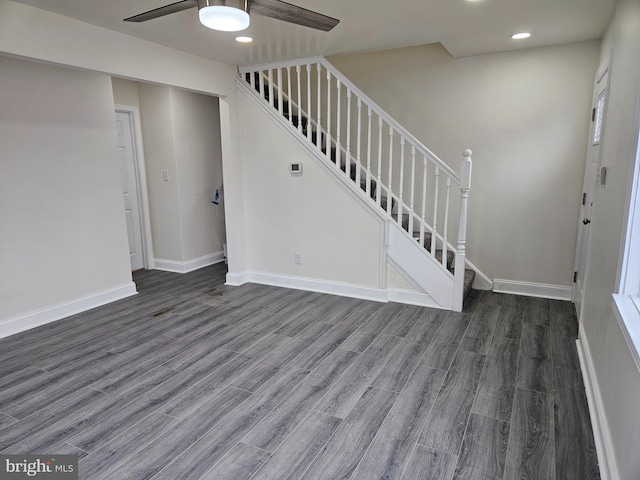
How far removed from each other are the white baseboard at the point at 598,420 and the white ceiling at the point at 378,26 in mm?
2361

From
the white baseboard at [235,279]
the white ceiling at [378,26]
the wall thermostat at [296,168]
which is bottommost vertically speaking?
the white baseboard at [235,279]

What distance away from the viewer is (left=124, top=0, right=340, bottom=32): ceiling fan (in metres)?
1.87

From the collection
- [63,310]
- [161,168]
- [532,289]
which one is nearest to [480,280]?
[532,289]

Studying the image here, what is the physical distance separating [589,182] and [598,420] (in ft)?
7.38

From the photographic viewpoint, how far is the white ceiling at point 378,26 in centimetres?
269

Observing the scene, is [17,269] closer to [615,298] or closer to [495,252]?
[615,298]

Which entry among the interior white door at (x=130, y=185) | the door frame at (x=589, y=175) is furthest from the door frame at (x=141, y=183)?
the door frame at (x=589, y=175)

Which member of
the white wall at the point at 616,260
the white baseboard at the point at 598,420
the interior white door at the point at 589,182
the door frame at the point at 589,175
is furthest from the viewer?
the interior white door at the point at 589,182

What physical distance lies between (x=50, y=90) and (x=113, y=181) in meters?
0.96

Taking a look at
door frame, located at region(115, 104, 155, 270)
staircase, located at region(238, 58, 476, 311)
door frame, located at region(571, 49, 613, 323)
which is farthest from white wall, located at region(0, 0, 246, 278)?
door frame, located at region(571, 49, 613, 323)

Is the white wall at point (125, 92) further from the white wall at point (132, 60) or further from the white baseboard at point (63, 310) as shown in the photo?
the white baseboard at point (63, 310)

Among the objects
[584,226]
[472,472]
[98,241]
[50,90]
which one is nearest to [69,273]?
[98,241]

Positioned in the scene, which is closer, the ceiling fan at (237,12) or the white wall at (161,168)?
the ceiling fan at (237,12)

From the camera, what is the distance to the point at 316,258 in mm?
4383
